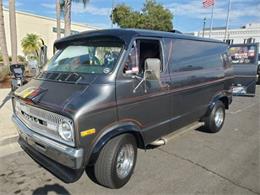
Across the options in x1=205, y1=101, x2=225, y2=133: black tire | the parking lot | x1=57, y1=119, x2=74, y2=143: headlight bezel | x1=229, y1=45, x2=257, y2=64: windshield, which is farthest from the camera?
x1=229, y1=45, x2=257, y2=64: windshield

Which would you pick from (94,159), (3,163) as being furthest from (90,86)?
(3,163)

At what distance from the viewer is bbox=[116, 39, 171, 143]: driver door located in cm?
298

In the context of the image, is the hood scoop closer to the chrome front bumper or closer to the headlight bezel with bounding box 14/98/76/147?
the headlight bezel with bounding box 14/98/76/147

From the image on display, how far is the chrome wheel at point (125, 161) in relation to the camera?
3.12 metres

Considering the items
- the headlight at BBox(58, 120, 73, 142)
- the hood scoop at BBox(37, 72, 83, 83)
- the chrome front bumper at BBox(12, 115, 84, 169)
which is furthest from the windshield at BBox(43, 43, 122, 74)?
the chrome front bumper at BBox(12, 115, 84, 169)

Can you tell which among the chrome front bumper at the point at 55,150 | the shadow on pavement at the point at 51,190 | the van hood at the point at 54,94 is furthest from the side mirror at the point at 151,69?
the shadow on pavement at the point at 51,190

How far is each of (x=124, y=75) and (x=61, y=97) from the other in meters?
0.88

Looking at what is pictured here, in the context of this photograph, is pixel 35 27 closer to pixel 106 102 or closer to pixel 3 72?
pixel 3 72

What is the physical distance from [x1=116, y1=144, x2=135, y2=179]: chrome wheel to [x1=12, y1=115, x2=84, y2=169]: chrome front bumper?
73 centimetres

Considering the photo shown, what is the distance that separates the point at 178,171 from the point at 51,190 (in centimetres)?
198

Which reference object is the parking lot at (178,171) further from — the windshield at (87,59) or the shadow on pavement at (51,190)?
the windshield at (87,59)

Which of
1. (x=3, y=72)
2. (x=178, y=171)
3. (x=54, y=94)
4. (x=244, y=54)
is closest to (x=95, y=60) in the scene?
(x=54, y=94)

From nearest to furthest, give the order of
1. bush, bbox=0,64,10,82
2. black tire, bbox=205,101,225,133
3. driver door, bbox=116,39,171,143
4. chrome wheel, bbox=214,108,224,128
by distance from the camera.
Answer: driver door, bbox=116,39,171,143 → black tire, bbox=205,101,225,133 → chrome wheel, bbox=214,108,224,128 → bush, bbox=0,64,10,82

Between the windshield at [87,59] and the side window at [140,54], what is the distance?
0.67 feet
